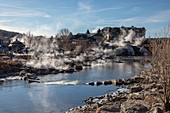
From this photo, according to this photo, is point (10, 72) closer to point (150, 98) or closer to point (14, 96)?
point (14, 96)

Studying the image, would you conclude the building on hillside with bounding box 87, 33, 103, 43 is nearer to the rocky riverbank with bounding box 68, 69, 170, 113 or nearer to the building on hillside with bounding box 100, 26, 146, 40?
the building on hillside with bounding box 100, 26, 146, 40

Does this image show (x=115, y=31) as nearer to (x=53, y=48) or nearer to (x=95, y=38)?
(x=95, y=38)

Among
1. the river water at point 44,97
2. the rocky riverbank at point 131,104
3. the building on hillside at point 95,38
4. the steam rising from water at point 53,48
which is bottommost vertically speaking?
the river water at point 44,97

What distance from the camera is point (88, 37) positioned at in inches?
3642

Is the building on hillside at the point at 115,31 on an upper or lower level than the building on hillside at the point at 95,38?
upper

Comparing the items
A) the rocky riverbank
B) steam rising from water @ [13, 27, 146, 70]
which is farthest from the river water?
steam rising from water @ [13, 27, 146, 70]

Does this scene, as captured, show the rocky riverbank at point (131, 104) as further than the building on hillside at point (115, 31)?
No

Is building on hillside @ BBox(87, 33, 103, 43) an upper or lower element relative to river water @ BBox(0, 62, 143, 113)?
upper

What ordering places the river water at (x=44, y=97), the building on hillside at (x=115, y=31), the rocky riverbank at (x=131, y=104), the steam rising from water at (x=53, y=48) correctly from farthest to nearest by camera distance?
the building on hillside at (x=115, y=31) < the steam rising from water at (x=53, y=48) < the river water at (x=44, y=97) < the rocky riverbank at (x=131, y=104)

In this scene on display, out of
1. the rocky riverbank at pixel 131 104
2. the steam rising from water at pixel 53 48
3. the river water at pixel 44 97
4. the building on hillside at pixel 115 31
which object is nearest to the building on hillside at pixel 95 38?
the building on hillside at pixel 115 31

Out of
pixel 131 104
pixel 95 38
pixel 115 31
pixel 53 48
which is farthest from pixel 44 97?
pixel 115 31

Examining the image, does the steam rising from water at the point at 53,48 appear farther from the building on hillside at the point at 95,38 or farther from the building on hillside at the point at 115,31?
the building on hillside at the point at 95,38

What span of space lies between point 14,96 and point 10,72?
1273 centimetres

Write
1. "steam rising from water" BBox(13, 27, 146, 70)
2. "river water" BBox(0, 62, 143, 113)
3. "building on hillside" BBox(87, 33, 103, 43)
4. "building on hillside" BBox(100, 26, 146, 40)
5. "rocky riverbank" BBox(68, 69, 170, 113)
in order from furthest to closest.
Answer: "building on hillside" BBox(100, 26, 146, 40) → "building on hillside" BBox(87, 33, 103, 43) → "steam rising from water" BBox(13, 27, 146, 70) → "river water" BBox(0, 62, 143, 113) → "rocky riverbank" BBox(68, 69, 170, 113)
